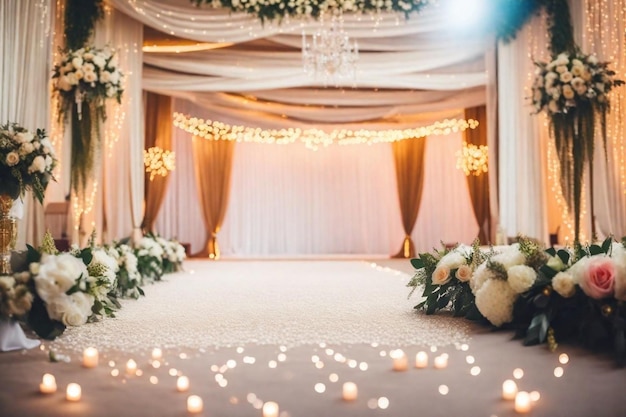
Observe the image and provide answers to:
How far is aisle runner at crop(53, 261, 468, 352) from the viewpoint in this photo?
107 inches

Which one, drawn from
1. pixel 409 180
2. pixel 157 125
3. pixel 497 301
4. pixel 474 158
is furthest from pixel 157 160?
pixel 497 301

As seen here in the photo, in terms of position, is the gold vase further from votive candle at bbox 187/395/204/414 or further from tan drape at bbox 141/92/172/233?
tan drape at bbox 141/92/172/233

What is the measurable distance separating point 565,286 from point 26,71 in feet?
15.8

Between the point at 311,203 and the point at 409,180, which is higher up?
the point at 409,180

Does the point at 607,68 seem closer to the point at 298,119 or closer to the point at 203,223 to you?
the point at 298,119

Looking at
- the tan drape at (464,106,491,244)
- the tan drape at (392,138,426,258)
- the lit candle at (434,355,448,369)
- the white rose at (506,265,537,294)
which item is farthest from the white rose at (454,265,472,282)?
the tan drape at (392,138,426,258)

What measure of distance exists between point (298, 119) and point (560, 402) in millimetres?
8354

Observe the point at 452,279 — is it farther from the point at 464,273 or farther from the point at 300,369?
the point at 300,369

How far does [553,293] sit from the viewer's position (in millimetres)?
2559

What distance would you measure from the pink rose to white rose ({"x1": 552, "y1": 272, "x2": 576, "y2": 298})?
0.08 metres

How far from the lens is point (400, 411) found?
173cm

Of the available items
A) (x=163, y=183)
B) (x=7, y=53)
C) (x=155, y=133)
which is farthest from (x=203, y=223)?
(x=7, y=53)

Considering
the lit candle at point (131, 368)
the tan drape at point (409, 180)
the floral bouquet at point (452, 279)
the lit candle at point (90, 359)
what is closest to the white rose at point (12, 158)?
the lit candle at point (90, 359)

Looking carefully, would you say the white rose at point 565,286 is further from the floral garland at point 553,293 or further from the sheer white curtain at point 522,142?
the sheer white curtain at point 522,142
